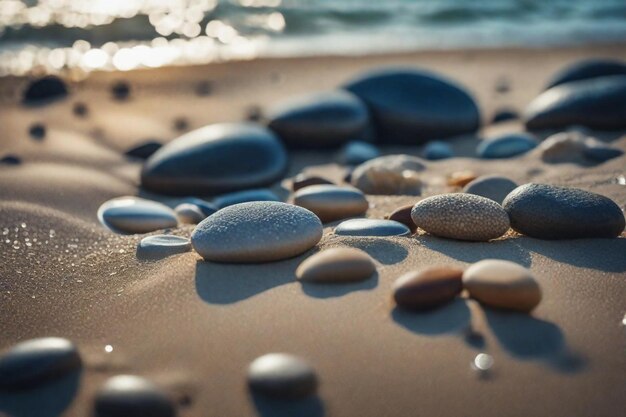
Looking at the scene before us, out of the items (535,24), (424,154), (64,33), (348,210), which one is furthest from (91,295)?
(535,24)

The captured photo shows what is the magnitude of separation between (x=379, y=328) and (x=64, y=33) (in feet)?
18.4

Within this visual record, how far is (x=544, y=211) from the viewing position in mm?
1834

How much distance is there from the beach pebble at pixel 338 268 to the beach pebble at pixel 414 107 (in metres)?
1.94

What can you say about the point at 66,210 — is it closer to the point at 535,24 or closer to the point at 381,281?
the point at 381,281

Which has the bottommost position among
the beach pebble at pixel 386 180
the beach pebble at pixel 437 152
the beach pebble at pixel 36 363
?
the beach pebble at pixel 437 152

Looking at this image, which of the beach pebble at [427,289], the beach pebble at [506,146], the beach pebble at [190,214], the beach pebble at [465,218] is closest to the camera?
the beach pebble at [427,289]

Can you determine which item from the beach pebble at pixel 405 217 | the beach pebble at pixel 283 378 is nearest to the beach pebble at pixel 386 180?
the beach pebble at pixel 405 217

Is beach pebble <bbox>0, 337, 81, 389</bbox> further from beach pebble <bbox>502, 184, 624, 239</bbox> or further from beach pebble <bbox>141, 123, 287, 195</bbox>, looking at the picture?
beach pebble <bbox>141, 123, 287, 195</bbox>

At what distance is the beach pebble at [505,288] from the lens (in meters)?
1.42

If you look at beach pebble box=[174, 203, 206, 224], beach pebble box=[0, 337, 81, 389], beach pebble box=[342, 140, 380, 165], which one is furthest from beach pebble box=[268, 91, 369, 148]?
beach pebble box=[0, 337, 81, 389]

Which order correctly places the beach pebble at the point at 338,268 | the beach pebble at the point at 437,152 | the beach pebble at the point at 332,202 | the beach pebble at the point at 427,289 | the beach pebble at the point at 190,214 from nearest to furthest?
the beach pebble at the point at 427,289
the beach pebble at the point at 338,268
the beach pebble at the point at 332,202
the beach pebble at the point at 190,214
the beach pebble at the point at 437,152

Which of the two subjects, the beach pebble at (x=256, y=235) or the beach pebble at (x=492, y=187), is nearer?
the beach pebble at (x=256, y=235)

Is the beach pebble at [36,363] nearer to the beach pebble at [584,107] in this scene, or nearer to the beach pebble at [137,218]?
the beach pebble at [137,218]

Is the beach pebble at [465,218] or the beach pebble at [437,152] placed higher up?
the beach pebble at [465,218]
